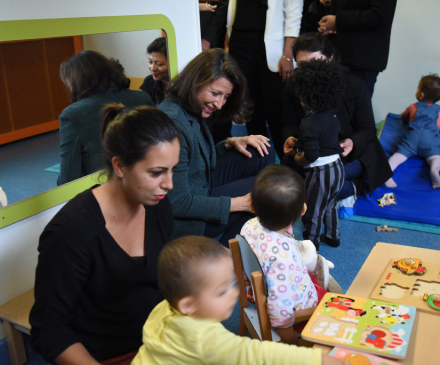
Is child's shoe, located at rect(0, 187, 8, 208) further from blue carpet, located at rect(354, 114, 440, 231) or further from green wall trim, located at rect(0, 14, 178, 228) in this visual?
blue carpet, located at rect(354, 114, 440, 231)

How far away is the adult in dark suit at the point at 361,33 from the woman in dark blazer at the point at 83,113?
5.38 feet

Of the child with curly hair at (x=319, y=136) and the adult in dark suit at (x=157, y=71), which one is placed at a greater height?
the adult in dark suit at (x=157, y=71)

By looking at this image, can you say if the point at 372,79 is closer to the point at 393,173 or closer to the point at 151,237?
the point at 393,173

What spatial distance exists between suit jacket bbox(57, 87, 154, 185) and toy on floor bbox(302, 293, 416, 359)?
42.1 inches

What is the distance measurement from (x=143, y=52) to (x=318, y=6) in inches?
74.4

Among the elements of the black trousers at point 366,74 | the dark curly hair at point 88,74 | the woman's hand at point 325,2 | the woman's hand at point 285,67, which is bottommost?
the black trousers at point 366,74

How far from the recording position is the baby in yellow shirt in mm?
860

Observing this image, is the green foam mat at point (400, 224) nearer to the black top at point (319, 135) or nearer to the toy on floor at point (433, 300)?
the black top at point (319, 135)

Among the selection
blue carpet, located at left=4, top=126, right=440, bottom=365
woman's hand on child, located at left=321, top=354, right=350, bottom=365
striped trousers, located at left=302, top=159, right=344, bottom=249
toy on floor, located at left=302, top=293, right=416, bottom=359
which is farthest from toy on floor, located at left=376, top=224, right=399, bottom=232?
woman's hand on child, located at left=321, top=354, right=350, bottom=365

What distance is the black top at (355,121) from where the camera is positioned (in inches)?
98.0

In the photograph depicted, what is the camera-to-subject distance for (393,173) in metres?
3.03

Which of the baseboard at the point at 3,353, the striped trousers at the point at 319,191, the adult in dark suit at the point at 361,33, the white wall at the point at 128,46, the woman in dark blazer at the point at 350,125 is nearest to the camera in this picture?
the baseboard at the point at 3,353

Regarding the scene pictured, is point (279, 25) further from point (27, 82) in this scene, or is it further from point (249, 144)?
point (27, 82)

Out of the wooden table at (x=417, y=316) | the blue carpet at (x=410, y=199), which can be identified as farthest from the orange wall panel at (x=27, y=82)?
the blue carpet at (x=410, y=199)
